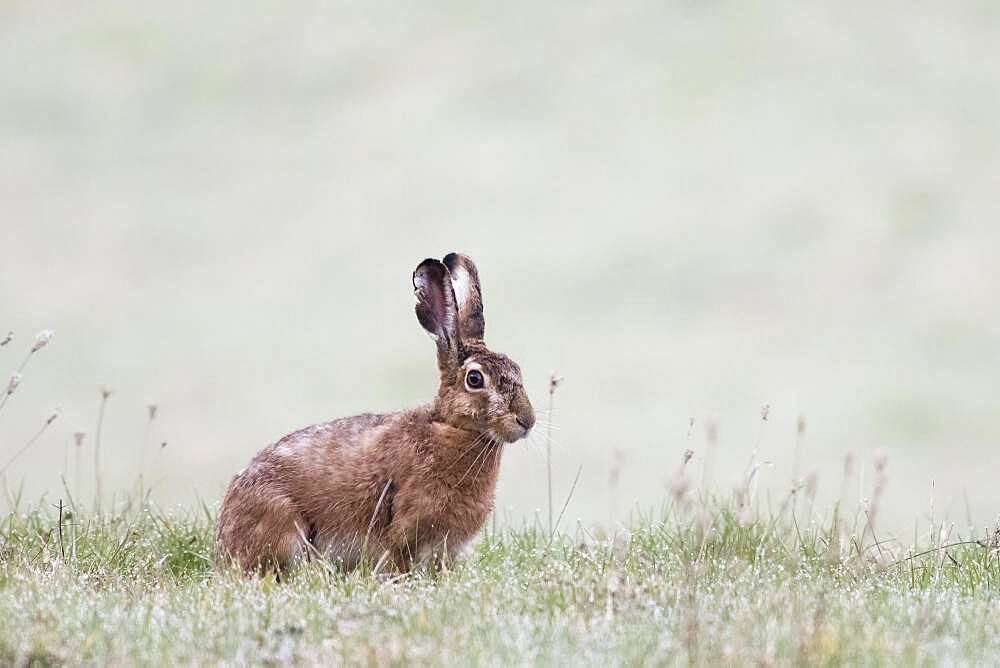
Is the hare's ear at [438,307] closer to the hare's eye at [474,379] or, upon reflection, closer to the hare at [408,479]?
the hare at [408,479]

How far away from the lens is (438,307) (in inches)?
346

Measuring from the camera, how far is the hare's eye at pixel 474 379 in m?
8.62

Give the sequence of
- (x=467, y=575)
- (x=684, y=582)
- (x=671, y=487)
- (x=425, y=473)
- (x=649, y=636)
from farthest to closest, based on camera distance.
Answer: (x=425, y=473)
(x=467, y=575)
(x=684, y=582)
(x=649, y=636)
(x=671, y=487)

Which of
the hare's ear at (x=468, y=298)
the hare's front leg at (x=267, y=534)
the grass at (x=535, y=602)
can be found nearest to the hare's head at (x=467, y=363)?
the hare's ear at (x=468, y=298)

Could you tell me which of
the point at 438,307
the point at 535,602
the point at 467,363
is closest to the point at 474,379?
the point at 467,363

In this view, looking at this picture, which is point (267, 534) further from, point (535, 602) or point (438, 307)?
point (535, 602)

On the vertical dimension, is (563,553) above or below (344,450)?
below

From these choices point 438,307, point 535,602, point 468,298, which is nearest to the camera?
point 535,602

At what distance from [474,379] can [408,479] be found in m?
0.66

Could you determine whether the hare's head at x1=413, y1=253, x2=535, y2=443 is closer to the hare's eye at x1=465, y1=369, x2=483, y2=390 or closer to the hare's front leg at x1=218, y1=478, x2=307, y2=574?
the hare's eye at x1=465, y1=369, x2=483, y2=390

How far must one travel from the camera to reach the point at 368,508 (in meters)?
8.66

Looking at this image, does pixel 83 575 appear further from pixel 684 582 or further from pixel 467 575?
pixel 684 582

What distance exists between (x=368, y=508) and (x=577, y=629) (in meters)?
2.50

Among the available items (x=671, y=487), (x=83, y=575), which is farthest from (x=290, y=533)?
(x=671, y=487)
